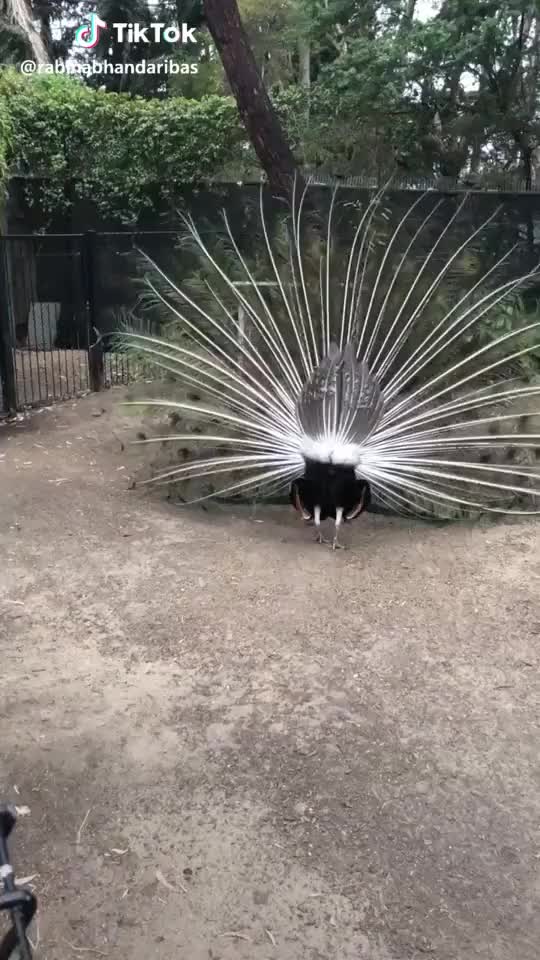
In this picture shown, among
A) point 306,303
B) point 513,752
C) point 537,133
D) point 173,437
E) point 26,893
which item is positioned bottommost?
point 513,752

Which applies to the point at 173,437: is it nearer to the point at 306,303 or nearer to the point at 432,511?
the point at 306,303

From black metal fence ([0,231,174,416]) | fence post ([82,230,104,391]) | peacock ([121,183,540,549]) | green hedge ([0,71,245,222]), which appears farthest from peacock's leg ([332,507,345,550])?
green hedge ([0,71,245,222])

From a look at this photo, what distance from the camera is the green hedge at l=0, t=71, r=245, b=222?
1285 cm

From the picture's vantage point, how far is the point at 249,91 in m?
8.03

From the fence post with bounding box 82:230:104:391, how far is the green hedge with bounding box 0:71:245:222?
420cm

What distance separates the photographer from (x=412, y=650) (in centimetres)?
408

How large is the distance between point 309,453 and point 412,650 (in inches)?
62.9

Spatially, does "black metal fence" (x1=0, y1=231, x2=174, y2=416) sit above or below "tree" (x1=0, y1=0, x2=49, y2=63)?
below

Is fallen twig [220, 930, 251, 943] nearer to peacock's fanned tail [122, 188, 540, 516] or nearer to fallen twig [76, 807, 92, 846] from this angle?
fallen twig [76, 807, 92, 846]

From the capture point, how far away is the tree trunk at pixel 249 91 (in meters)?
7.88

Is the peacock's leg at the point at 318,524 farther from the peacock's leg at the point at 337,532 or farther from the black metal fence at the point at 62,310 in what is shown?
the black metal fence at the point at 62,310

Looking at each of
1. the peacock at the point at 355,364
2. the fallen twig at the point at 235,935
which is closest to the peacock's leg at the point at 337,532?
the peacock at the point at 355,364

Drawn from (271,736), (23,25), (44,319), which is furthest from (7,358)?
(23,25)

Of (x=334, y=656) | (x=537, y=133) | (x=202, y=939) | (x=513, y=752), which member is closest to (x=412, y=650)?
(x=334, y=656)
